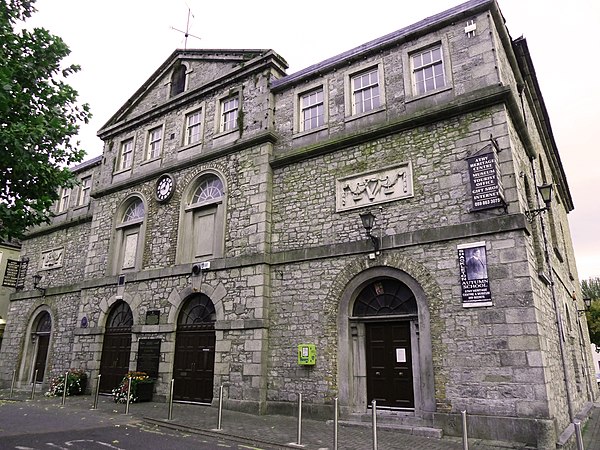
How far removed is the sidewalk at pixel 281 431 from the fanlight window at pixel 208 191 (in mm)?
6295

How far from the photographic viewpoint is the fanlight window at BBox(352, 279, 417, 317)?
10039 millimetres

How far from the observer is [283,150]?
43.1 feet

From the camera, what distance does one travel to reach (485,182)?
9195mm

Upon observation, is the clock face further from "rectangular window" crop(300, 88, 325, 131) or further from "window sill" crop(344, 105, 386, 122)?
"window sill" crop(344, 105, 386, 122)

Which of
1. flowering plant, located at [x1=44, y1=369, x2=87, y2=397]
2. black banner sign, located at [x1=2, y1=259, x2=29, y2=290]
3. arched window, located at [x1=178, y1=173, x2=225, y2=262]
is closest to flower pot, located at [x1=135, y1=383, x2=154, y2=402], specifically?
flowering plant, located at [x1=44, y1=369, x2=87, y2=397]

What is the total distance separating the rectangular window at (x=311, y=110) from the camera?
12.9 m

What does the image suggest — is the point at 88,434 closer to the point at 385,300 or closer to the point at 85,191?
the point at 385,300

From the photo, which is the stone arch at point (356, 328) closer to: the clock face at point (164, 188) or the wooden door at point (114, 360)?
the clock face at point (164, 188)

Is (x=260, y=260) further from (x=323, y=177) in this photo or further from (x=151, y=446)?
(x=151, y=446)

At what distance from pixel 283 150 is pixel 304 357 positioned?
6.03 m

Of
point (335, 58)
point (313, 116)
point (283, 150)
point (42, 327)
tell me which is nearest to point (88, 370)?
point (42, 327)

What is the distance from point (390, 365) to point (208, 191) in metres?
8.09

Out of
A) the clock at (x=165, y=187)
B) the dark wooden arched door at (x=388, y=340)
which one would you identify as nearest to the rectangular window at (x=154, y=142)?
the clock at (x=165, y=187)

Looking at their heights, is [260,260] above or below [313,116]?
below
